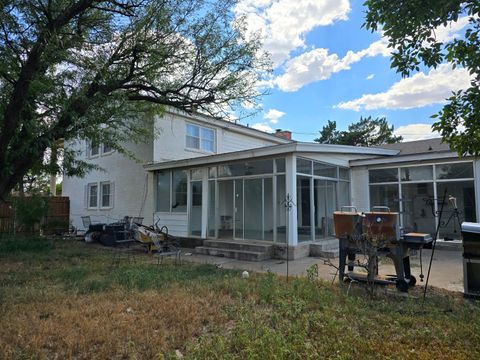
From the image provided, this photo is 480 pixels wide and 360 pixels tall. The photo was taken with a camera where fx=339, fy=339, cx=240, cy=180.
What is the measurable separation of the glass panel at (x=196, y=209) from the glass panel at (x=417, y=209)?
26.5ft

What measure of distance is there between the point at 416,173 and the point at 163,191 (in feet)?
34.7

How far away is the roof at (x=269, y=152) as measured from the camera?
10891 mm

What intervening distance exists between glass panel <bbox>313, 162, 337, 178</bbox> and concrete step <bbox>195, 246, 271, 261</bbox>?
12.0 feet


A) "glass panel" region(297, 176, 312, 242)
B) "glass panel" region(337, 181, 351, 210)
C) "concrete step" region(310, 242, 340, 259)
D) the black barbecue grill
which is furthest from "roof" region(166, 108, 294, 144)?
the black barbecue grill

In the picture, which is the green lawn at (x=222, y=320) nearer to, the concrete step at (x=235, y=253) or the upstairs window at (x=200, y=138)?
the concrete step at (x=235, y=253)

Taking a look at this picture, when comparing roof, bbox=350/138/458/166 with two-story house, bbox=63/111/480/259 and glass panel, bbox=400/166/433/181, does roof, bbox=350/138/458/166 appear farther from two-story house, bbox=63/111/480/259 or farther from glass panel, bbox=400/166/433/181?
glass panel, bbox=400/166/433/181

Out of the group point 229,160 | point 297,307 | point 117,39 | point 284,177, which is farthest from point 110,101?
point 297,307

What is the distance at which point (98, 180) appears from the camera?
19.1 m

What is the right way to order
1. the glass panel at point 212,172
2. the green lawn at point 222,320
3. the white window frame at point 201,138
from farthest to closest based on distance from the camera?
the white window frame at point 201,138
the glass panel at point 212,172
the green lawn at point 222,320

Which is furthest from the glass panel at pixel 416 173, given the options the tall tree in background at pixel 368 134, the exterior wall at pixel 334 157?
the tall tree in background at pixel 368 134

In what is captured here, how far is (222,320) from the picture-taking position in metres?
4.73

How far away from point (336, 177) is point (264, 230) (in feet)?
13.5

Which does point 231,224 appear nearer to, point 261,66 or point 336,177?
point 336,177

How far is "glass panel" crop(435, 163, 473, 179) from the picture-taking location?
1195 centimetres
